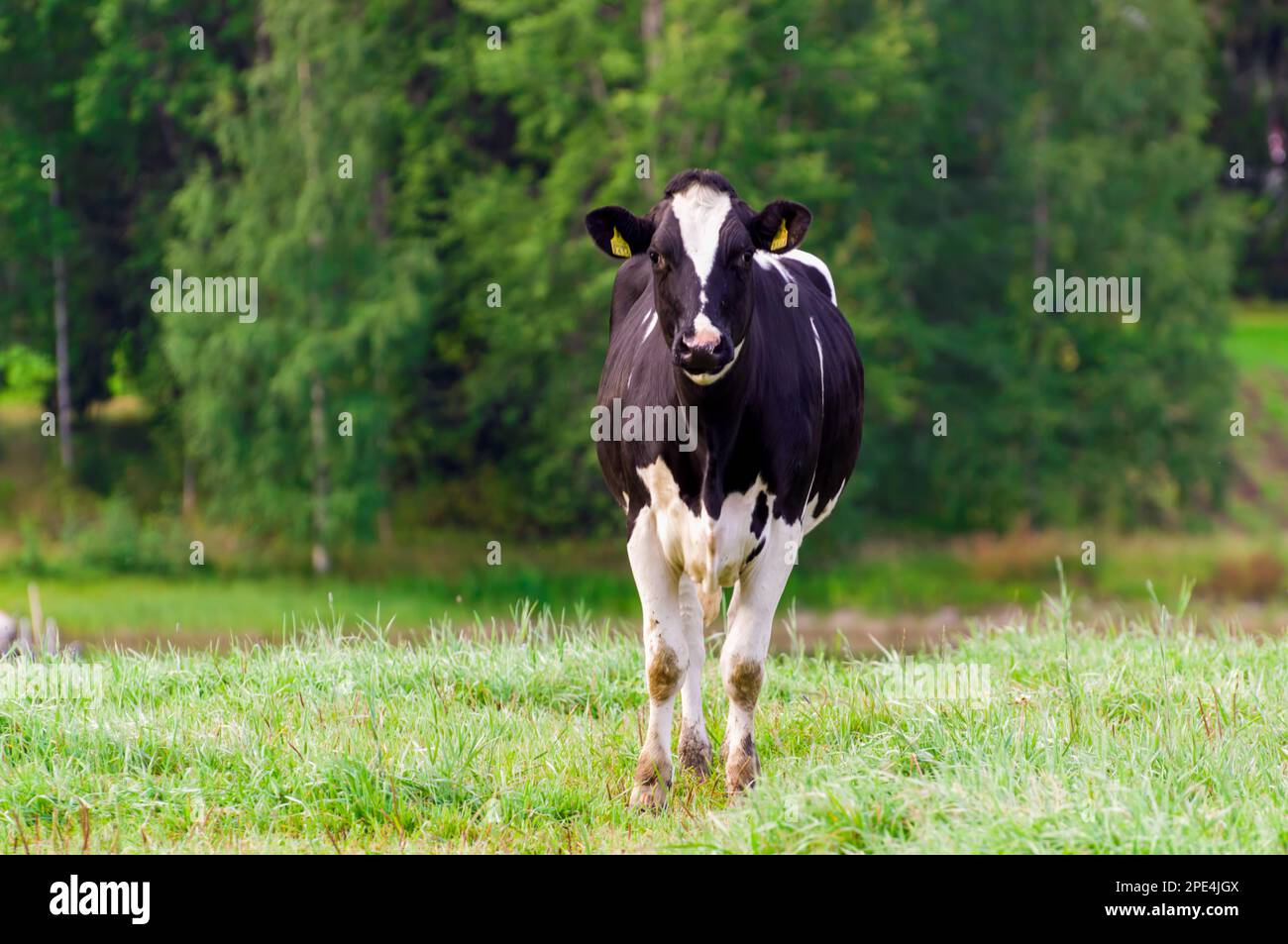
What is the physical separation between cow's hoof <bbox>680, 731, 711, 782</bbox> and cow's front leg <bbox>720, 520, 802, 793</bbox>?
0.31 meters

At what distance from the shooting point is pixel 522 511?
98.3 ft

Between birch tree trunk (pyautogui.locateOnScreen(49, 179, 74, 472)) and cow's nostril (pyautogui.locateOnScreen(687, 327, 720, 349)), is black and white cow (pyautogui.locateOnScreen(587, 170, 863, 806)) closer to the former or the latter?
cow's nostril (pyautogui.locateOnScreen(687, 327, 720, 349))

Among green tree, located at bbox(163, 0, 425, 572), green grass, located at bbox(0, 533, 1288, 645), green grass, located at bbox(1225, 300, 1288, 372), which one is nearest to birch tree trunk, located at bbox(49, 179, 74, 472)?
green grass, located at bbox(0, 533, 1288, 645)

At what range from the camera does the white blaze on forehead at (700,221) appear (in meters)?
6.10

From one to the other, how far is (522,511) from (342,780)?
23.7m

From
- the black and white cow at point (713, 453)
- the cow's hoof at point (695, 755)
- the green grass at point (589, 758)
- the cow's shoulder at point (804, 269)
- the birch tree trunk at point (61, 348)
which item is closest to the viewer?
the green grass at point (589, 758)

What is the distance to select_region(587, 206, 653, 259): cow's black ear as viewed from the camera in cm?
647

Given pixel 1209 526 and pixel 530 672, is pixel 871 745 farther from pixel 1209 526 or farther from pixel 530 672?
pixel 1209 526

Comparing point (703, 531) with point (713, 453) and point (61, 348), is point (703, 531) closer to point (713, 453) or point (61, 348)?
point (713, 453)

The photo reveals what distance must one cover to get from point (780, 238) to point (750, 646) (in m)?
1.82

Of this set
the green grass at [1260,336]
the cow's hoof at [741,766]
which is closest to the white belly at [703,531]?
the cow's hoof at [741,766]

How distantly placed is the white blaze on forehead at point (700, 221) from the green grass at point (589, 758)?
2117 mm

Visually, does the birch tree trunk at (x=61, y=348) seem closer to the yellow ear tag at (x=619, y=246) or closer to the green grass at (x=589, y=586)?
the green grass at (x=589, y=586)

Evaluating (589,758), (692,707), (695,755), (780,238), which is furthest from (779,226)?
(589,758)
